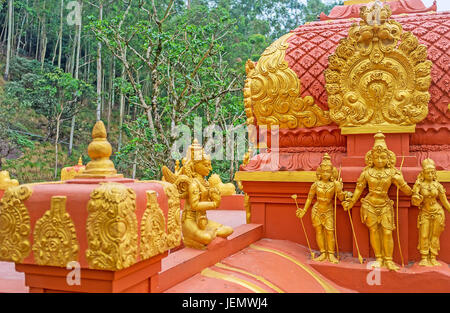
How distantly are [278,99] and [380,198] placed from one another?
200cm

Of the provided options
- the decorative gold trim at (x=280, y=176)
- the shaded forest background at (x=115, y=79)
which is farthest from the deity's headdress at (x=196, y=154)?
the shaded forest background at (x=115, y=79)

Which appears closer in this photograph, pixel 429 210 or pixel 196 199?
pixel 196 199

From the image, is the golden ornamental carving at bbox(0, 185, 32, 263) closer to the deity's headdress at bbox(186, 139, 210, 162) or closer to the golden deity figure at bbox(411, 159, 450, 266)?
the deity's headdress at bbox(186, 139, 210, 162)

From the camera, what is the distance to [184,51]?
400 inches

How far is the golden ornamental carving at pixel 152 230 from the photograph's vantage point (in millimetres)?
2500

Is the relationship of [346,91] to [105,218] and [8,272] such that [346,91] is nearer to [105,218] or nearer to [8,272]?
[105,218]

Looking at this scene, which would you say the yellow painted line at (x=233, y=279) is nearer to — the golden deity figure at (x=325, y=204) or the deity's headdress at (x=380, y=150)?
the golden deity figure at (x=325, y=204)

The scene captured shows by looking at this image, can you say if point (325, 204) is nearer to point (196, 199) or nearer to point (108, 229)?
point (196, 199)

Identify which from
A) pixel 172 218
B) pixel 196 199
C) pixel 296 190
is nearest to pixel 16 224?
pixel 172 218

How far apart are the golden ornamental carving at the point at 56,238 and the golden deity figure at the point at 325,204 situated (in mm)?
2695

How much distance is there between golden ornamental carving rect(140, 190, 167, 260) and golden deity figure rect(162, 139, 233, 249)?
0.90m

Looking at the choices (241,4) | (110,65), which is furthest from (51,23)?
(241,4)

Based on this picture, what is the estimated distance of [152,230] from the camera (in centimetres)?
261
